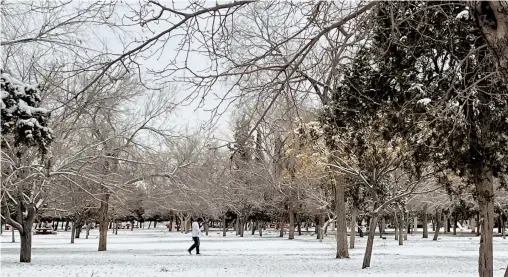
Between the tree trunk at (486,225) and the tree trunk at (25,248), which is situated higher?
the tree trunk at (486,225)

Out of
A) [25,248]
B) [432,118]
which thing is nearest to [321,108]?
[432,118]

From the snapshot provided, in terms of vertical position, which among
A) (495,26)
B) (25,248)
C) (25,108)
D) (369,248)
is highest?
(495,26)

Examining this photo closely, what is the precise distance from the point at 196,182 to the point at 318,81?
19147mm

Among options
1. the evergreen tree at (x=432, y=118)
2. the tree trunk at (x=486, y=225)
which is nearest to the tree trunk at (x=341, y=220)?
the evergreen tree at (x=432, y=118)

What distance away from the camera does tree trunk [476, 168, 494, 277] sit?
36.3 ft

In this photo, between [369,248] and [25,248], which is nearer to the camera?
[369,248]

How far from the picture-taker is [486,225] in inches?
457

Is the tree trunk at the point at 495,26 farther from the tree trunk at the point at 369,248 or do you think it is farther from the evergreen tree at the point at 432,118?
the tree trunk at the point at 369,248

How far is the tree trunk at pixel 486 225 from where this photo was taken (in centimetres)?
1107

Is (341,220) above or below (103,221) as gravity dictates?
above

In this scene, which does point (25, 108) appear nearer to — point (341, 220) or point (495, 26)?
point (495, 26)

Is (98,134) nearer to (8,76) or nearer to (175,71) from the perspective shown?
(8,76)

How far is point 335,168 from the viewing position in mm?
18531

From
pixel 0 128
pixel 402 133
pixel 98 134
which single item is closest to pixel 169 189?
pixel 98 134
